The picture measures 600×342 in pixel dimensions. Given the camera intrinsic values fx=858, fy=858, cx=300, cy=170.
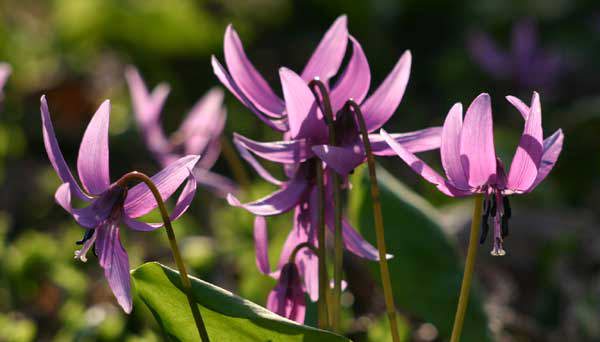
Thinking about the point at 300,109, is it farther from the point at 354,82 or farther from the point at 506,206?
the point at 506,206

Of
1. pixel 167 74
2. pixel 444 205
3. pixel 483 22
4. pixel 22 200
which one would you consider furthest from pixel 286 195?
pixel 483 22

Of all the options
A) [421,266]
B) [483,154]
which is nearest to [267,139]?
[421,266]

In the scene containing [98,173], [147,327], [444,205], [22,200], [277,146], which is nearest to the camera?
[98,173]

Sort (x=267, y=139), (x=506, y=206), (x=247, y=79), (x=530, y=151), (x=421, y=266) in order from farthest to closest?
(x=267, y=139), (x=421, y=266), (x=247, y=79), (x=506, y=206), (x=530, y=151)

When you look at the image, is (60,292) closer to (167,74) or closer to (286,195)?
(286,195)

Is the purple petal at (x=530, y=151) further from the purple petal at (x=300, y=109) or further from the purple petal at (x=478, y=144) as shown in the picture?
the purple petal at (x=300, y=109)

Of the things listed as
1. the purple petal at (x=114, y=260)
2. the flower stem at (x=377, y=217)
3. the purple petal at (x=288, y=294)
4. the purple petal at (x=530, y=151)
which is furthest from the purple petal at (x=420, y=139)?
the purple petal at (x=114, y=260)

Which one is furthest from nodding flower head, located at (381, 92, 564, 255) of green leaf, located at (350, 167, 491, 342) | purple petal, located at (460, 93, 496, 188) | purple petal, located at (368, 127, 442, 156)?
green leaf, located at (350, 167, 491, 342)
